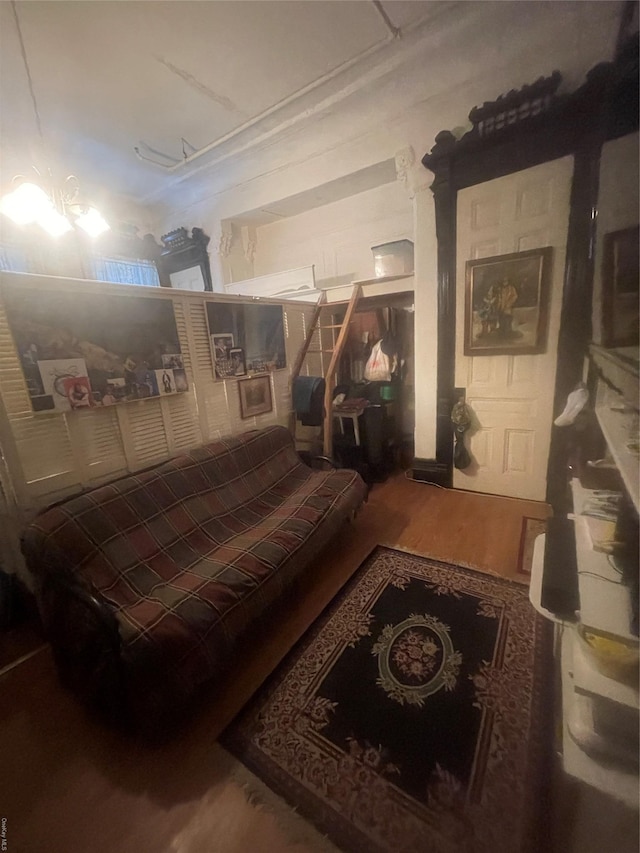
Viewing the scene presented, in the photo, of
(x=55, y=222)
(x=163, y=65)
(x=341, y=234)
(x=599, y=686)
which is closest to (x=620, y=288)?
(x=599, y=686)

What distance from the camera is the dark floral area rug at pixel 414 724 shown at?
99 centimetres

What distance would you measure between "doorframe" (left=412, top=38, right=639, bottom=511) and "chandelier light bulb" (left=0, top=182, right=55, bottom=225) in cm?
277

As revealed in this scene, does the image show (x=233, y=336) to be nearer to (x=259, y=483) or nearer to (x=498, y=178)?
(x=259, y=483)

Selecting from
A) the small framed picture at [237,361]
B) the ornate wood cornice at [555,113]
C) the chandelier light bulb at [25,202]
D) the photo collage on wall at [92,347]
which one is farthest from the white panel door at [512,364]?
the chandelier light bulb at [25,202]

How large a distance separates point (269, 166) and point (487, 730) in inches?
183

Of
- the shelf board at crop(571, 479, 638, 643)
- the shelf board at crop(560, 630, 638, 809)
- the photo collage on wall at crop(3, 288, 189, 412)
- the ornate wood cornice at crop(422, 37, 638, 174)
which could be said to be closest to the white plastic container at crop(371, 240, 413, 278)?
the ornate wood cornice at crop(422, 37, 638, 174)

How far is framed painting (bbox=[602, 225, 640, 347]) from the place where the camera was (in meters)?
1.18

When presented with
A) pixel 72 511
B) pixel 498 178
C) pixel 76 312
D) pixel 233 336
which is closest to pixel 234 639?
pixel 72 511

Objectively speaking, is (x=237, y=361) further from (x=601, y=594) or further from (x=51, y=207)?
(x=601, y=594)

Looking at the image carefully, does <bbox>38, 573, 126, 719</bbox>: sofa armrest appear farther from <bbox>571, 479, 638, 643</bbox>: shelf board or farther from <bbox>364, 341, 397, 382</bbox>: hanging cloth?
<bbox>364, 341, 397, 382</bbox>: hanging cloth

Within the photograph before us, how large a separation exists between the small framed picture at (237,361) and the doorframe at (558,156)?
1.75m

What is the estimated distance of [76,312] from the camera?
163 cm

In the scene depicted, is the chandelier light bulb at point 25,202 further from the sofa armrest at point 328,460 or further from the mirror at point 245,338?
the sofa armrest at point 328,460

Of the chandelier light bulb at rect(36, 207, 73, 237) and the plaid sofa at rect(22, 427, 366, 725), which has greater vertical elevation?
the chandelier light bulb at rect(36, 207, 73, 237)
